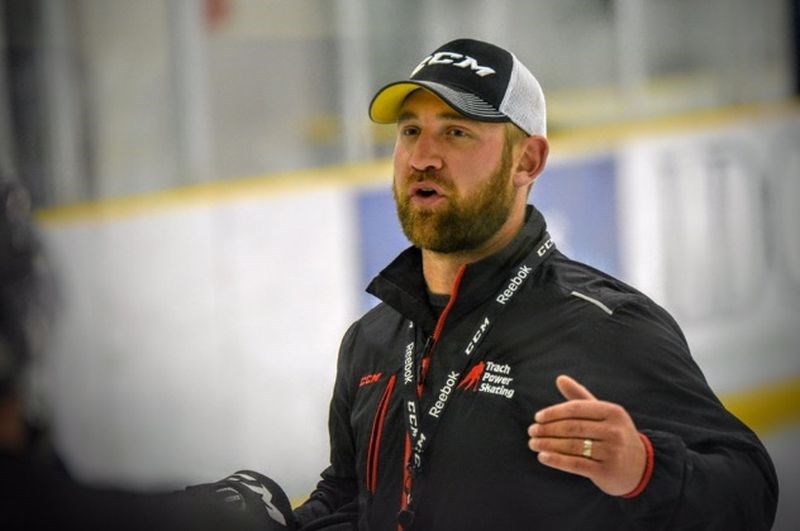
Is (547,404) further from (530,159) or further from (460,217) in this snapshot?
(530,159)

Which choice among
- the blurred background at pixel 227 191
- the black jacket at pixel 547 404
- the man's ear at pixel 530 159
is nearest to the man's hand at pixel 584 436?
the black jacket at pixel 547 404

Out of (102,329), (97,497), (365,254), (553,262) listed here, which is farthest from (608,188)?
(97,497)

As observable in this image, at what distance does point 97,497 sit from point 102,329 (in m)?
4.36

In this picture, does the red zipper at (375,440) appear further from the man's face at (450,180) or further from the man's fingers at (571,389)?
the man's fingers at (571,389)

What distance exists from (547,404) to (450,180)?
0.37 m

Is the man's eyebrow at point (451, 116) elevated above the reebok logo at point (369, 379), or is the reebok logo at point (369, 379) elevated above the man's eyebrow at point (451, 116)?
the man's eyebrow at point (451, 116)

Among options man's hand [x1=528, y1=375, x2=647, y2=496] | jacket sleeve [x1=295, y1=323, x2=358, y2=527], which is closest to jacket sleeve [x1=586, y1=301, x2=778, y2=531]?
man's hand [x1=528, y1=375, x2=647, y2=496]

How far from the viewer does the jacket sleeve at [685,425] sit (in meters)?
2.12

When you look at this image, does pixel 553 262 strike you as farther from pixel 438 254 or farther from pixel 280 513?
pixel 280 513

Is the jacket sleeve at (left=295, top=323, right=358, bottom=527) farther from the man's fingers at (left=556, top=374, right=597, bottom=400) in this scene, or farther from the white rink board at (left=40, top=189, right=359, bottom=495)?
the white rink board at (left=40, top=189, right=359, bottom=495)

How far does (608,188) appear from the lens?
6812 mm

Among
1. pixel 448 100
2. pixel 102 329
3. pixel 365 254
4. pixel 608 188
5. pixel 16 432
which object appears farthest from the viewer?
pixel 608 188

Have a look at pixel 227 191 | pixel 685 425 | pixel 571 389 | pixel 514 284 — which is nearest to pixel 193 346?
pixel 227 191

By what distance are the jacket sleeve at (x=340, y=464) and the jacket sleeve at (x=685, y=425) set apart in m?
0.45
